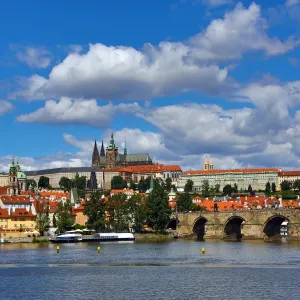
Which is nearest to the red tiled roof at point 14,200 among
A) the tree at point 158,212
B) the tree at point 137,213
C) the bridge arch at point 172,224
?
the tree at point 137,213

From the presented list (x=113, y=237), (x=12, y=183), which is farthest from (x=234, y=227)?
(x=12, y=183)

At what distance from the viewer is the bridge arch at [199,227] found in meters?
105

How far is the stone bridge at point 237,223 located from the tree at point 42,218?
56.6 feet

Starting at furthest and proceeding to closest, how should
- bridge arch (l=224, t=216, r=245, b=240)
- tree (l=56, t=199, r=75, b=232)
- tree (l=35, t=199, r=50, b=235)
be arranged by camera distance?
tree (l=56, t=199, r=75, b=232) → tree (l=35, t=199, r=50, b=235) → bridge arch (l=224, t=216, r=245, b=240)

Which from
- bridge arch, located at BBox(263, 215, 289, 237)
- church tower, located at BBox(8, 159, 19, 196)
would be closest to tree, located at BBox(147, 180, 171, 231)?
bridge arch, located at BBox(263, 215, 289, 237)

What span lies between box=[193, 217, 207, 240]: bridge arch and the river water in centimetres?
3141

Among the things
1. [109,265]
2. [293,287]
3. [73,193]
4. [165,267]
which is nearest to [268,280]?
[293,287]

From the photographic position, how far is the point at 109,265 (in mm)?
57562

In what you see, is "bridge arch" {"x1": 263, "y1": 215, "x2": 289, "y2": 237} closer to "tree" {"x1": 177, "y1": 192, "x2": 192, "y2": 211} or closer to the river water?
"tree" {"x1": 177, "y1": 192, "x2": 192, "y2": 211}

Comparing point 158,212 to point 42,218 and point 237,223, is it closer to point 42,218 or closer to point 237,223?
point 237,223

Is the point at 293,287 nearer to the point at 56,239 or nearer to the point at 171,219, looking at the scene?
the point at 56,239

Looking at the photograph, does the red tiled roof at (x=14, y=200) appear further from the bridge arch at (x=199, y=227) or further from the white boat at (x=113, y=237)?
the bridge arch at (x=199, y=227)

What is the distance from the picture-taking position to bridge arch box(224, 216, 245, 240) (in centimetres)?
10004

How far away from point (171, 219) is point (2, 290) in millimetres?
64572
